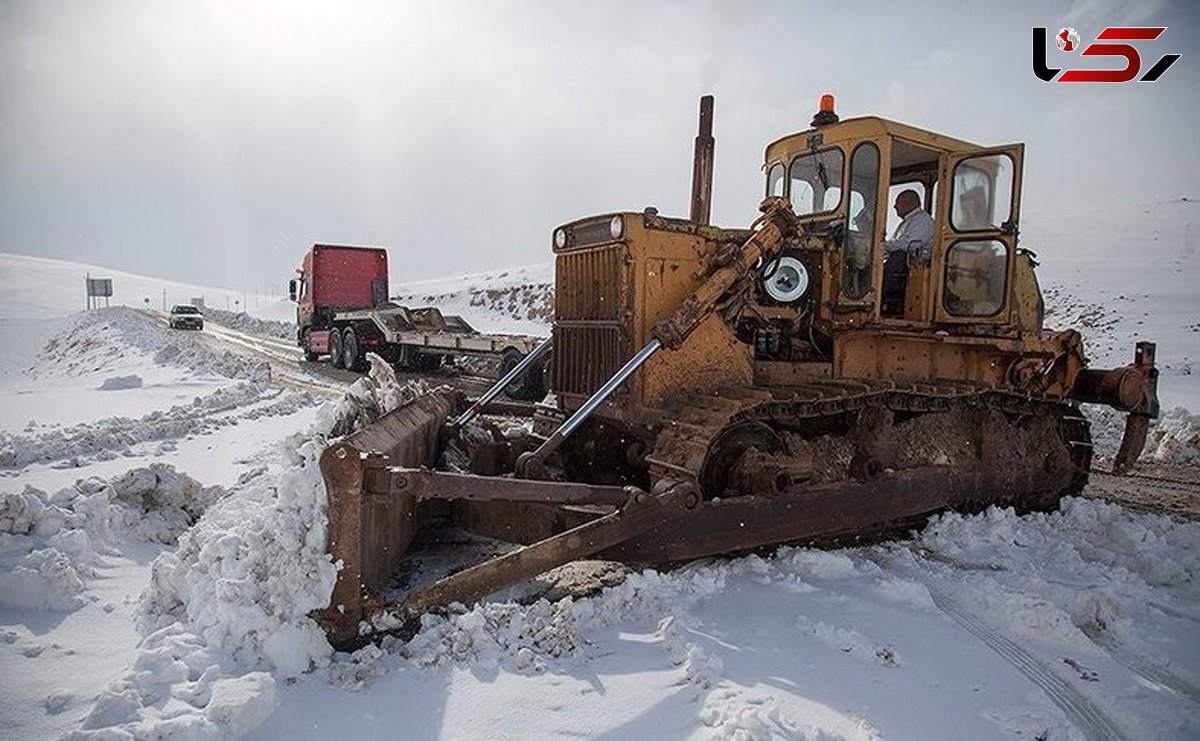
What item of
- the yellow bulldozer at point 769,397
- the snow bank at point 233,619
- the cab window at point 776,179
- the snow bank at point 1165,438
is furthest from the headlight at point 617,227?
the snow bank at point 1165,438

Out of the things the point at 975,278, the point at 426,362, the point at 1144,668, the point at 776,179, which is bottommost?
the point at 1144,668

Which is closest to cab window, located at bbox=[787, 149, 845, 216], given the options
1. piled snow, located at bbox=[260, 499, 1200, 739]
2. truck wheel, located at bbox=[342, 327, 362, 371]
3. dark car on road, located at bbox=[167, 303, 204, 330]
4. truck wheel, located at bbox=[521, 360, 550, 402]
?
piled snow, located at bbox=[260, 499, 1200, 739]

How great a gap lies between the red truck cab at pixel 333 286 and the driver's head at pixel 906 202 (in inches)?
635

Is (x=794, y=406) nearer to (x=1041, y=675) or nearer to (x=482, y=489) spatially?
(x=1041, y=675)

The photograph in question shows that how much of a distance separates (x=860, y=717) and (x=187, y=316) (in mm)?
41559

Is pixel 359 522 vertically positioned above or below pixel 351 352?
above

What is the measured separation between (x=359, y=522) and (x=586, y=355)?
94.1 inches

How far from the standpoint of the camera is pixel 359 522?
3.23 m

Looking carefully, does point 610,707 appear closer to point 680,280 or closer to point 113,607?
point 113,607

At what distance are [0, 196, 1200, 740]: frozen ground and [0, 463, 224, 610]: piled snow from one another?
0.01m

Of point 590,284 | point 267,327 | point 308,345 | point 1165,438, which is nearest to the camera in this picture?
point 590,284

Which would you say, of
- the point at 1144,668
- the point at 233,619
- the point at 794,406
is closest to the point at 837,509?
the point at 794,406

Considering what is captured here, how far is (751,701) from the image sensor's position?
289cm

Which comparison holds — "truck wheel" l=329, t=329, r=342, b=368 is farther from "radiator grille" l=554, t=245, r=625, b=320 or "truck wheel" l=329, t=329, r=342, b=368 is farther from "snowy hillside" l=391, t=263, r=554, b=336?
"radiator grille" l=554, t=245, r=625, b=320
